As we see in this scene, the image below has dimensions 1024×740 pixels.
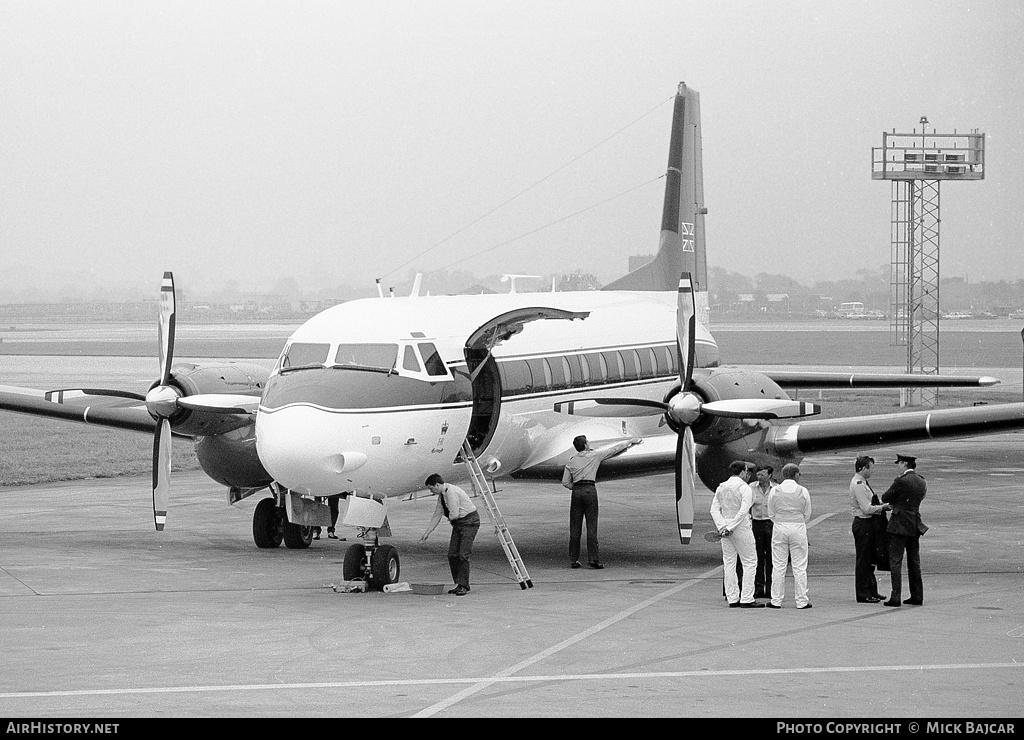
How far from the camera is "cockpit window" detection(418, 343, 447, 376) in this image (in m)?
14.7

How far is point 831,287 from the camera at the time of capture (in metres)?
161

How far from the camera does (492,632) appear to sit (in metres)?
11.7

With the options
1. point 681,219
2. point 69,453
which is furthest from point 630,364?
point 69,453

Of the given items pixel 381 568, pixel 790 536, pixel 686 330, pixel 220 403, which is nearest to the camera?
pixel 790 536

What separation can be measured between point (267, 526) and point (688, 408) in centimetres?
574

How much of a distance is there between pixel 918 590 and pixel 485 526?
7.86 m

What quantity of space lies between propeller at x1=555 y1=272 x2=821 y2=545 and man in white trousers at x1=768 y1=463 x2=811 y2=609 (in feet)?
8.34

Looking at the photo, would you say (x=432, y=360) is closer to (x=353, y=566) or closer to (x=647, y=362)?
(x=353, y=566)

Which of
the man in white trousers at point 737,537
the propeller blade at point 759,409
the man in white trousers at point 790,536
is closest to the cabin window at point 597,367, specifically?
the propeller blade at point 759,409

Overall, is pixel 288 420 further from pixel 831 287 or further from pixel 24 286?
pixel 831 287

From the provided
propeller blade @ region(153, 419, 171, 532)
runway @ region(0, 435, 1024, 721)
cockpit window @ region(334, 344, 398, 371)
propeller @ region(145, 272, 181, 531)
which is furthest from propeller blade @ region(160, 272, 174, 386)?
cockpit window @ region(334, 344, 398, 371)

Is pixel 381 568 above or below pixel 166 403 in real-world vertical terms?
below
